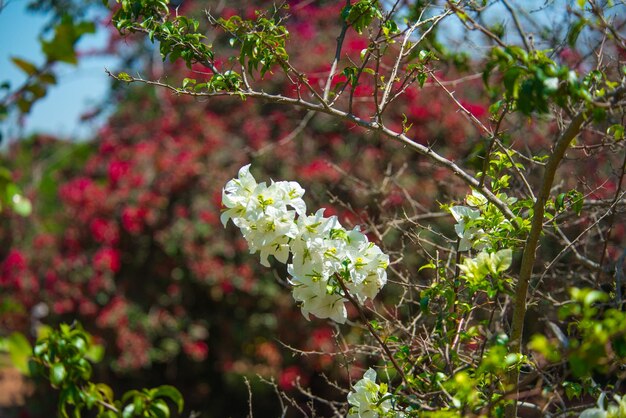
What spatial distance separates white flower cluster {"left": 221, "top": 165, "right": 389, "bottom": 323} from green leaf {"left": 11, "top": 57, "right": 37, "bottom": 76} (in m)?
0.59

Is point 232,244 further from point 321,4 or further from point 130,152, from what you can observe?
point 321,4

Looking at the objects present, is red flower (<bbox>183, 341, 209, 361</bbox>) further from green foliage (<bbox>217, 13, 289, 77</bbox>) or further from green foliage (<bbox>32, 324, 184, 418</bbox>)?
green foliage (<bbox>217, 13, 289, 77</bbox>)

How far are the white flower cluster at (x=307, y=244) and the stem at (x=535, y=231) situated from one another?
12.9 inches

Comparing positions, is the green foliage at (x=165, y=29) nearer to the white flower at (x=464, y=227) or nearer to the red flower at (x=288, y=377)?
the white flower at (x=464, y=227)

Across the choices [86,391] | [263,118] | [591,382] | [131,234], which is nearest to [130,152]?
[131,234]

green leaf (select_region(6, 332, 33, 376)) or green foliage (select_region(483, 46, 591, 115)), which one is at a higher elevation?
green foliage (select_region(483, 46, 591, 115))

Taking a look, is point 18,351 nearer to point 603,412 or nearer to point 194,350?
point 603,412

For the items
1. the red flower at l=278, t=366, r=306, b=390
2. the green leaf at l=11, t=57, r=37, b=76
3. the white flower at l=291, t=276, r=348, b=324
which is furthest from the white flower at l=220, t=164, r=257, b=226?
the red flower at l=278, t=366, r=306, b=390

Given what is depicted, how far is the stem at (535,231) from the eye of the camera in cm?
139

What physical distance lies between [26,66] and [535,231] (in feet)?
3.43

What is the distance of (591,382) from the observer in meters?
1.70

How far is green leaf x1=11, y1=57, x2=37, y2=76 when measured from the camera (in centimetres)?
109

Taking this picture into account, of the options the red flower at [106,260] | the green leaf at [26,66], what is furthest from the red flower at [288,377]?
the green leaf at [26,66]

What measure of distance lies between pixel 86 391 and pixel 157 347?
10.0 ft
